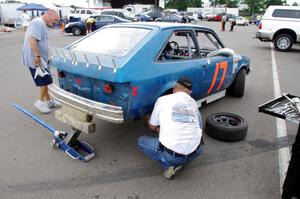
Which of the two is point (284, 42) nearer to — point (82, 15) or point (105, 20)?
point (105, 20)

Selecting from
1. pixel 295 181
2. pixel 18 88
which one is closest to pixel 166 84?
pixel 295 181

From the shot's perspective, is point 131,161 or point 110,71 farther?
point 131,161

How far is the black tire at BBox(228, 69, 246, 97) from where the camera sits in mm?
5926

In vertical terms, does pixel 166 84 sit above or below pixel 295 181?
above

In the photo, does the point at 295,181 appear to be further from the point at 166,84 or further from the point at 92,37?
the point at 92,37

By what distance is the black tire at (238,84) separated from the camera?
5926mm

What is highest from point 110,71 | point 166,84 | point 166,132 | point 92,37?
point 92,37

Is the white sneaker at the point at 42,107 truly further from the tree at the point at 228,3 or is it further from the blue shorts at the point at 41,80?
the tree at the point at 228,3

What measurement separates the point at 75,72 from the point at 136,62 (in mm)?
836

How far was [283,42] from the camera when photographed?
13.6 m

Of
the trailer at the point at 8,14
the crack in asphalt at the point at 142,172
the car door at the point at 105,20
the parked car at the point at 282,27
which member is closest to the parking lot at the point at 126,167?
the crack in asphalt at the point at 142,172

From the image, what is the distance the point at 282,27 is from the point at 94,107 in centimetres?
1241

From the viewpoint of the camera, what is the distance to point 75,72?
365cm

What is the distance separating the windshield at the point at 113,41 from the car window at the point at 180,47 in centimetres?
53
